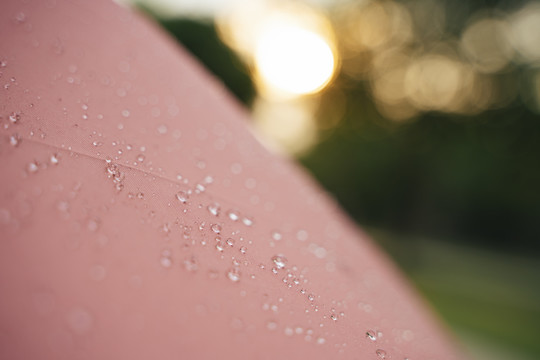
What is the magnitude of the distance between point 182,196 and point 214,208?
0.09 metres

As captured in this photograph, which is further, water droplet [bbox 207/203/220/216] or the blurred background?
the blurred background

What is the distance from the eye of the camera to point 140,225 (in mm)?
645

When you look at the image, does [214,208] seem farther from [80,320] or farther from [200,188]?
[80,320]

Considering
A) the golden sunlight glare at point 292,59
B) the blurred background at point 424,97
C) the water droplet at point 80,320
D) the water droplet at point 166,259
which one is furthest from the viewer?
the golden sunlight glare at point 292,59

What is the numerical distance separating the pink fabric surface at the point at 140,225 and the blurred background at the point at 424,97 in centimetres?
1211

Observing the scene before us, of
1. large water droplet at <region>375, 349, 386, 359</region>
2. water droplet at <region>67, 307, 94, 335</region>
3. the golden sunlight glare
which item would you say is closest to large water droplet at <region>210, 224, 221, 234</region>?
water droplet at <region>67, 307, 94, 335</region>

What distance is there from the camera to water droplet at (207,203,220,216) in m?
0.82

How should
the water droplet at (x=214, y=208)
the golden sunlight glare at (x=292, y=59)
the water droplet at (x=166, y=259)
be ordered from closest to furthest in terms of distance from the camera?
the water droplet at (x=166, y=259), the water droplet at (x=214, y=208), the golden sunlight glare at (x=292, y=59)

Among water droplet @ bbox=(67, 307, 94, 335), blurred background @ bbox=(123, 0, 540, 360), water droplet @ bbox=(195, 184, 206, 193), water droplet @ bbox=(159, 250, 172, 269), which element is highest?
blurred background @ bbox=(123, 0, 540, 360)

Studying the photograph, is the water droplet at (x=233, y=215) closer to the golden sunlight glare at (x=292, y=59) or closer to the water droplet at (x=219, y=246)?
the water droplet at (x=219, y=246)

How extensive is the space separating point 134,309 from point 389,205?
68.7ft

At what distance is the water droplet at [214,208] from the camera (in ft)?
2.70

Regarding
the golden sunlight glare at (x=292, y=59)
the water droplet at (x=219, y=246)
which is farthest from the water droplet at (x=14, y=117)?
the golden sunlight glare at (x=292, y=59)

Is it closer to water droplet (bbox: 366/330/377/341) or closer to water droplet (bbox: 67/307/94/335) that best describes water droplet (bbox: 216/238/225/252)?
water droplet (bbox: 67/307/94/335)
